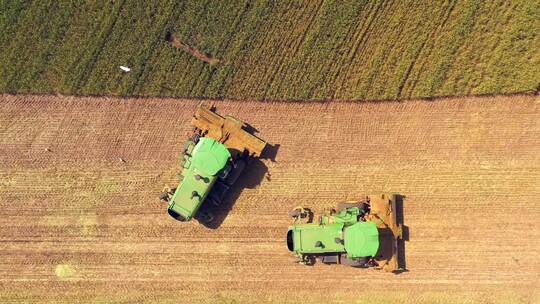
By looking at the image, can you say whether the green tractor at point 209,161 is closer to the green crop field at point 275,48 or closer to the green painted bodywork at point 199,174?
the green painted bodywork at point 199,174

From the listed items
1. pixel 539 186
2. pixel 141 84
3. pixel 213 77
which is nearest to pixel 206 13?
pixel 213 77

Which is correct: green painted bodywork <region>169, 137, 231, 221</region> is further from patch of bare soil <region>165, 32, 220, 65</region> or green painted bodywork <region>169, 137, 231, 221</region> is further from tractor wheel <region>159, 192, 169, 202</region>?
patch of bare soil <region>165, 32, 220, 65</region>

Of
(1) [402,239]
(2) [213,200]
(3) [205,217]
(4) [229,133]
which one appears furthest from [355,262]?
(4) [229,133]

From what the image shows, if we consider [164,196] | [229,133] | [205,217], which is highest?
[229,133]

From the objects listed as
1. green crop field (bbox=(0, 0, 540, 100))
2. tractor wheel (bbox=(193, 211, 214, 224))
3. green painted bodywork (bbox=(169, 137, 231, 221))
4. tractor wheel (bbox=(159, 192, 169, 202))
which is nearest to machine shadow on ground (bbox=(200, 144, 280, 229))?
tractor wheel (bbox=(193, 211, 214, 224))

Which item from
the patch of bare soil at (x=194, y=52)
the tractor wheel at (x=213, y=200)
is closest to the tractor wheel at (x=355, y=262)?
the tractor wheel at (x=213, y=200)

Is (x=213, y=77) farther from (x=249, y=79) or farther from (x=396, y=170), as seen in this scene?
(x=396, y=170)

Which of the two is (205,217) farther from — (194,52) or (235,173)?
(194,52)
